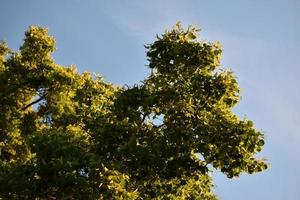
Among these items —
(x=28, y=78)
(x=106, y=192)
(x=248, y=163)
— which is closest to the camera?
(x=106, y=192)

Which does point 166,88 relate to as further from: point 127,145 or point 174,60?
point 127,145

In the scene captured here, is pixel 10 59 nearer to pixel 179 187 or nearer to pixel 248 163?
pixel 179 187

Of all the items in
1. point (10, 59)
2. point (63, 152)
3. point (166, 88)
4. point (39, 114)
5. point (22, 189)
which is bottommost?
point (22, 189)

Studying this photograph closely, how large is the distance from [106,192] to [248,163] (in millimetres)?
7143

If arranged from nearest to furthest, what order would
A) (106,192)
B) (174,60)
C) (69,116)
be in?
(106,192) → (174,60) → (69,116)

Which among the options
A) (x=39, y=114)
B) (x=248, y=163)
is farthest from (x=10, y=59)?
(x=248, y=163)

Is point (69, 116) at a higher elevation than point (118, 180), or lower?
higher

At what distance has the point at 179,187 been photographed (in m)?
23.5

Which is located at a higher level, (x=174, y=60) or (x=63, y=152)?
(x=174, y=60)

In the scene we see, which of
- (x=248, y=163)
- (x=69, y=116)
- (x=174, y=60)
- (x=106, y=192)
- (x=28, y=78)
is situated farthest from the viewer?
(x=28, y=78)

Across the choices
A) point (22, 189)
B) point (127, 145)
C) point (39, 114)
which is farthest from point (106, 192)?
point (39, 114)

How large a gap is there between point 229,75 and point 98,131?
23.9 feet

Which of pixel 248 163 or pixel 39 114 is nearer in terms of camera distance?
pixel 248 163

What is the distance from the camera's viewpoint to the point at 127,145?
22.1 meters
